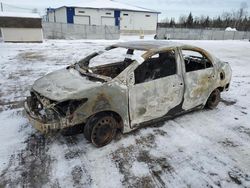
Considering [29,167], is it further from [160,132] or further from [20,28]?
[20,28]

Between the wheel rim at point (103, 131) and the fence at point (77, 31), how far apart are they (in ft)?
78.3

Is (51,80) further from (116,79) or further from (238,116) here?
(238,116)

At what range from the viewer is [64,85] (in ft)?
11.5

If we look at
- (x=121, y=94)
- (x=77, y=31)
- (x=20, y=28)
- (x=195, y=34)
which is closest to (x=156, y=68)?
(x=121, y=94)

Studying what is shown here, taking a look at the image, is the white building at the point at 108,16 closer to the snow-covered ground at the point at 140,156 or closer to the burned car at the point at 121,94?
the burned car at the point at 121,94

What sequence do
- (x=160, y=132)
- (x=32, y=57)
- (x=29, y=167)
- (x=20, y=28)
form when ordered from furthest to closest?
(x=20, y=28) < (x=32, y=57) < (x=160, y=132) < (x=29, y=167)

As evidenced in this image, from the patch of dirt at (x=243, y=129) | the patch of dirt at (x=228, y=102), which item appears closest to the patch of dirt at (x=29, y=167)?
the patch of dirt at (x=243, y=129)

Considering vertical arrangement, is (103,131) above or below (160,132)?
above

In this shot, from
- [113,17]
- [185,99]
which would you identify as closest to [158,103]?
[185,99]

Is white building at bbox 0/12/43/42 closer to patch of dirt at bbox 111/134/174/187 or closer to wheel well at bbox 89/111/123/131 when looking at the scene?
wheel well at bbox 89/111/123/131

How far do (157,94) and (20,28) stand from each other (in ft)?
60.4

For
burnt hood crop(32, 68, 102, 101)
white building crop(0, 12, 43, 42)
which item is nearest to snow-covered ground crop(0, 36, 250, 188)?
burnt hood crop(32, 68, 102, 101)

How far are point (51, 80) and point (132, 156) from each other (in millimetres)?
1911

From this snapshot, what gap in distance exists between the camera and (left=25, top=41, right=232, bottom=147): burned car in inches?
127
